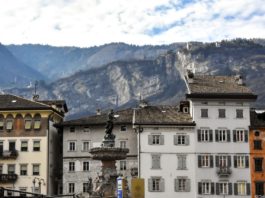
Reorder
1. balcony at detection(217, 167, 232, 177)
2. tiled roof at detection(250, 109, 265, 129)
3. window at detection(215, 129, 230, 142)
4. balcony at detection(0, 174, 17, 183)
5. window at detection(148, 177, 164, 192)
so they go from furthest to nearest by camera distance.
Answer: tiled roof at detection(250, 109, 265, 129) → window at detection(215, 129, 230, 142) → balcony at detection(0, 174, 17, 183) → balcony at detection(217, 167, 232, 177) → window at detection(148, 177, 164, 192)

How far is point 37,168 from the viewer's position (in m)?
77.6

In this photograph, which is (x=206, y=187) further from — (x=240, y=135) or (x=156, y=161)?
(x=240, y=135)

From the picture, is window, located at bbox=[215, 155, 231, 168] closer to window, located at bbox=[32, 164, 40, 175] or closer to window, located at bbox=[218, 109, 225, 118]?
window, located at bbox=[218, 109, 225, 118]

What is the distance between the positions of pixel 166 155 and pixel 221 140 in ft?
22.3

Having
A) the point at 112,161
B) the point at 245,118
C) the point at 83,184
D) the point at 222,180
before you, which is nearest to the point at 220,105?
the point at 245,118

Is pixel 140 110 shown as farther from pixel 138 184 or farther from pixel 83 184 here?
pixel 138 184

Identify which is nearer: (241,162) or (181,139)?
(241,162)

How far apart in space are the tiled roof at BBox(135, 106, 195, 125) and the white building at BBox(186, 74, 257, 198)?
1361 millimetres

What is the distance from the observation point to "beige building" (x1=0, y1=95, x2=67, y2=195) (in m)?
77.2

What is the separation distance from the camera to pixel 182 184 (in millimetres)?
74875

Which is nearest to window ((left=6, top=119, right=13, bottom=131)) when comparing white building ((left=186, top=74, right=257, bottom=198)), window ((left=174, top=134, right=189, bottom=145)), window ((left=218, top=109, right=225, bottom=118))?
window ((left=174, top=134, right=189, bottom=145))

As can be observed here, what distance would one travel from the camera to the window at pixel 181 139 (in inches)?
2982

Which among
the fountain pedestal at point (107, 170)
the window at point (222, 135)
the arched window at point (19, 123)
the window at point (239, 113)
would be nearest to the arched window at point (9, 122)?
the arched window at point (19, 123)

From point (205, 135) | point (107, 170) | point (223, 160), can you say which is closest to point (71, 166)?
point (205, 135)
